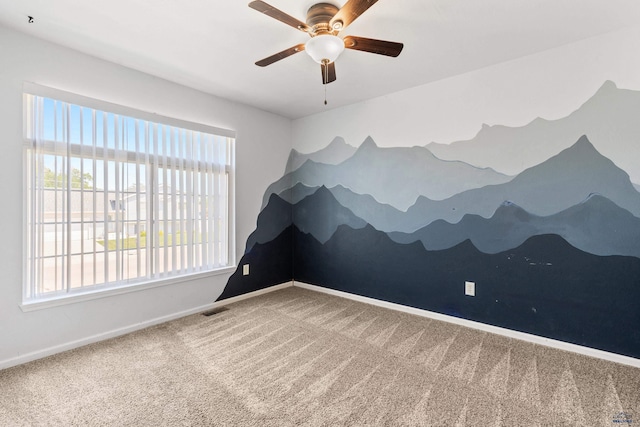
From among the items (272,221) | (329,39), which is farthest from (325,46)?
(272,221)

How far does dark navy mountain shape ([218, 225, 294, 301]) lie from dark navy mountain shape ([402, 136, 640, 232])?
239 cm

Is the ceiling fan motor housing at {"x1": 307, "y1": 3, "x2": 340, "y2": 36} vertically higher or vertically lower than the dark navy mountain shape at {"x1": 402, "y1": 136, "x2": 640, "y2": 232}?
higher

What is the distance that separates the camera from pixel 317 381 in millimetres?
1997

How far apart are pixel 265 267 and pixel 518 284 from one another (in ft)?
9.70

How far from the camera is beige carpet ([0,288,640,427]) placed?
65.6 inches

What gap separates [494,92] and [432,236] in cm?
152

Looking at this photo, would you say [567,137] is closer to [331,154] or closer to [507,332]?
[507,332]

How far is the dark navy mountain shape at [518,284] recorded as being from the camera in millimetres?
2260

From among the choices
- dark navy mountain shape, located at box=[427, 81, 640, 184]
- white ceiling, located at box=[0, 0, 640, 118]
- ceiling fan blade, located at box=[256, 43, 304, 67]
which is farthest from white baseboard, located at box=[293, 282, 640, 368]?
ceiling fan blade, located at box=[256, 43, 304, 67]

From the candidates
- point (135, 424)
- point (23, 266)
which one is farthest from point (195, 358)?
point (23, 266)

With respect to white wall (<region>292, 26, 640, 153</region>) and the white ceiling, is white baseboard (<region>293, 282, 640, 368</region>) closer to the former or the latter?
white wall (<region>292, 26, 640, 153</region>)

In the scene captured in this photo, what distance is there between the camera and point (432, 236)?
316 centimetres

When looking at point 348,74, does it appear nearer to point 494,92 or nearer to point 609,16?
point 494,92

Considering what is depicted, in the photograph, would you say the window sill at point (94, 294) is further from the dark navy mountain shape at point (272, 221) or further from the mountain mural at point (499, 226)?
the dark navy mountain shape at point (272, 221)
